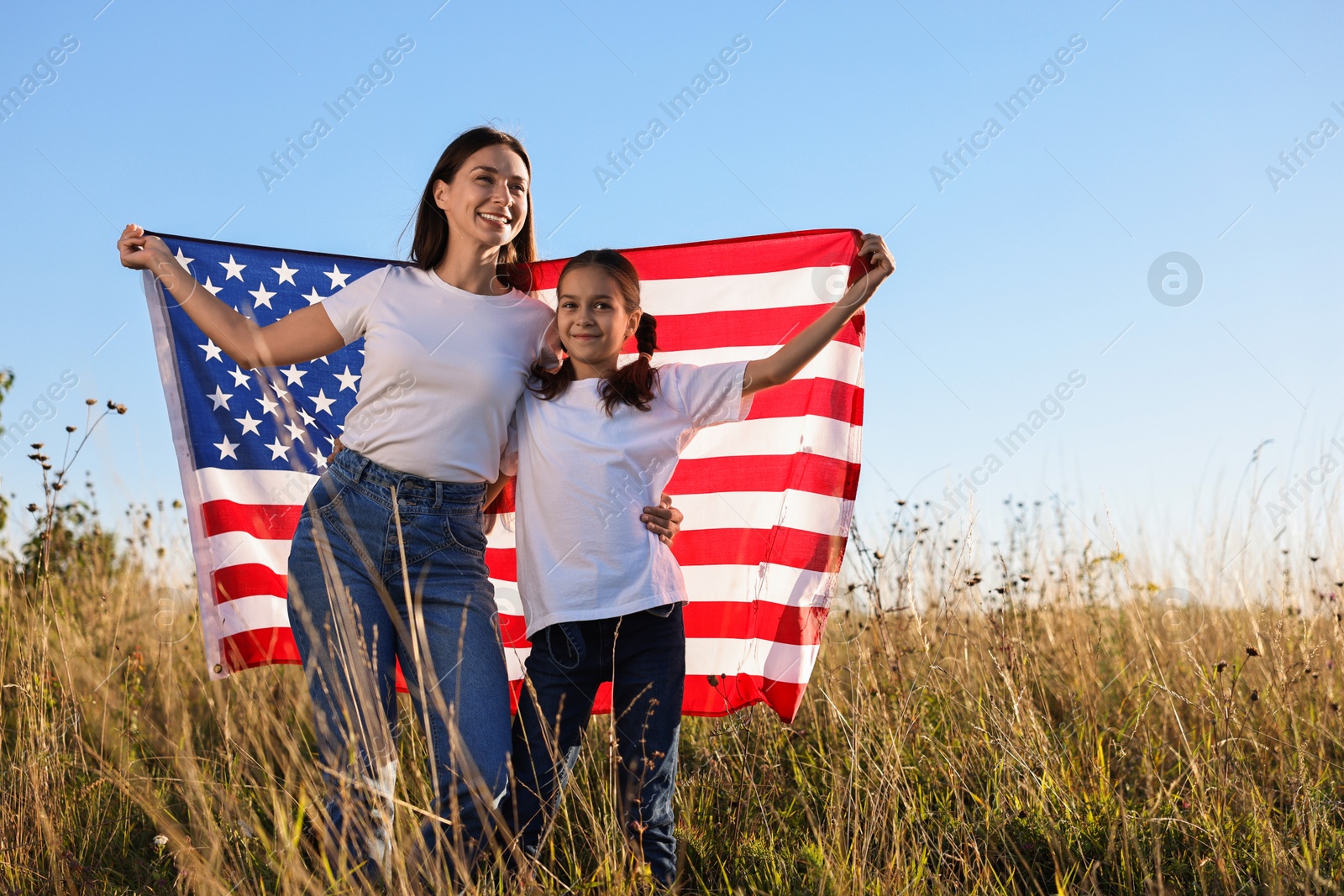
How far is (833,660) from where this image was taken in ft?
16.8

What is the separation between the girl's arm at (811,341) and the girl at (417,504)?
0.56 metres

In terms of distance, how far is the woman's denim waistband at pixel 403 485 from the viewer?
2871mm

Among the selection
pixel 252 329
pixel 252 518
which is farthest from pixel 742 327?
pixel 252 518

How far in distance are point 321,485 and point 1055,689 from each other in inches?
150

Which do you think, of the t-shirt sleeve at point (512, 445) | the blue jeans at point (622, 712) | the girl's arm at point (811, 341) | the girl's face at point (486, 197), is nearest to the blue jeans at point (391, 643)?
the blue jeans at point (622, 712)

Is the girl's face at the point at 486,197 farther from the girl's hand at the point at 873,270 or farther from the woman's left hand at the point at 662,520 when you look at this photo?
the girl's hand at the point at 873,270

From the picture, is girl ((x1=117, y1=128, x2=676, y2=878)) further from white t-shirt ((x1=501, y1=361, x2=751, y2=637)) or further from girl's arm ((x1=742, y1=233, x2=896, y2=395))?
girl's arm ((x1=742, y1=233, x2=896, y2=395))

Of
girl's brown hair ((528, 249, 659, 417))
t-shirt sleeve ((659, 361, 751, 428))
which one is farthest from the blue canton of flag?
t-shirt sleeve ((659, 361, 751, 428))

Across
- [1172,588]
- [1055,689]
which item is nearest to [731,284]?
[1055,689]

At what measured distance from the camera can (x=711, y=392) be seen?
3.14 metres

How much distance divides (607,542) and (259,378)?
6.36ft

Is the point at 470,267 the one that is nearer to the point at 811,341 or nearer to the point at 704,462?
the point at 811,341

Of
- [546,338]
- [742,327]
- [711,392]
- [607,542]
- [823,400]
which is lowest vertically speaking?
[607,542]

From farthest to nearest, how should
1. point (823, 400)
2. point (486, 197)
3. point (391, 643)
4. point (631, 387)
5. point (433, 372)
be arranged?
point (823, 400), point (486, 197), point (631, 387), point (433, 372), point (391, 643)
